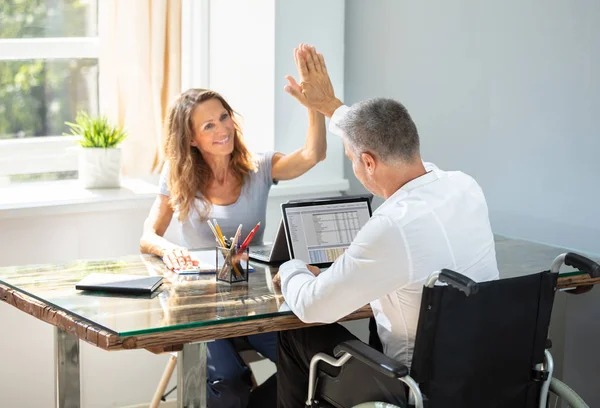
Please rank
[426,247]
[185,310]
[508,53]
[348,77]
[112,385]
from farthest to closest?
[348,77]
[112,385]
[508,53]
[185,310]
[426,247]

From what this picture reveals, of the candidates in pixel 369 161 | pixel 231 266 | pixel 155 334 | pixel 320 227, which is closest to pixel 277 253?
pixel 320 227

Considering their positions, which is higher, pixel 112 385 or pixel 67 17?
pixel 67 17

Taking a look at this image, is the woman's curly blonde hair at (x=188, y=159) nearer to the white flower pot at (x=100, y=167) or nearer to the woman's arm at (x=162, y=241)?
the woman's arm at (x=162, y=241)

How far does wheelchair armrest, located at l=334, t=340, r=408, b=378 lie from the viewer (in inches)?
80.4

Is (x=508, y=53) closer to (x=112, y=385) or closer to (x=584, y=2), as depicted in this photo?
(x=584, y=2)

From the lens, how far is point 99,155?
12.2 ft

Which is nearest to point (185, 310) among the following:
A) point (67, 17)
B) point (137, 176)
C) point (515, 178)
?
point (515, 178)

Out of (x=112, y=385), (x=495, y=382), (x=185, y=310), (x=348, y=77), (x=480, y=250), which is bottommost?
(x=112, y=385)

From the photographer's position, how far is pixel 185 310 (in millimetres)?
2311

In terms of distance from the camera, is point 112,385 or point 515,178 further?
point 112,385

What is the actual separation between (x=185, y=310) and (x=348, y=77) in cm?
189

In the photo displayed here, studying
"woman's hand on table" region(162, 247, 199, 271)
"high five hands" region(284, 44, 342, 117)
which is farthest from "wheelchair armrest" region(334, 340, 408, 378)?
"high five hands" region(284, 44, 342, 117)

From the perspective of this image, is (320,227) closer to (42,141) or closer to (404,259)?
(404,259)

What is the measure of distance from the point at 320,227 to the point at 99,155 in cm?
127
